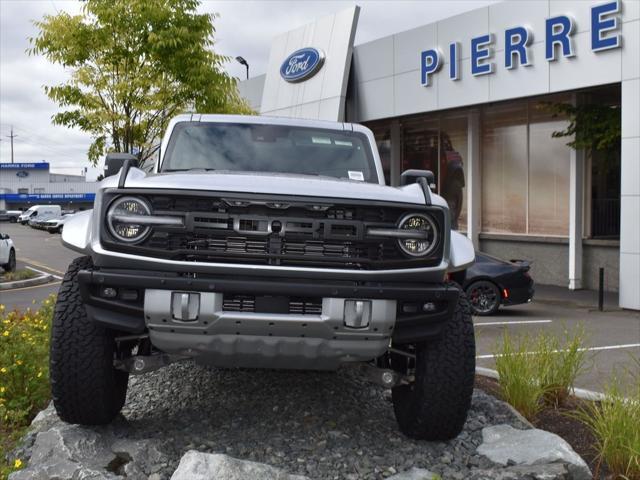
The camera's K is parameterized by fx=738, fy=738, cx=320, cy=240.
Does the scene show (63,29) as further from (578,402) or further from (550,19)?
(578,402)

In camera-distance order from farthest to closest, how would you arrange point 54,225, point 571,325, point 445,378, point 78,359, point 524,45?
point 54,225, point 524,45, point 571,325, point 445,378, point 78,359

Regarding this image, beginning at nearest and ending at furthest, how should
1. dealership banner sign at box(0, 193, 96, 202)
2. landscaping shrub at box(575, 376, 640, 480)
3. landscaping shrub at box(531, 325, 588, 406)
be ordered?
landscaping shrub at box(575, 376, 640, 480) → landscaping shrub at box(531, 325, 588, 406) → dealership banner sign at box(0, 193, 96, 202)

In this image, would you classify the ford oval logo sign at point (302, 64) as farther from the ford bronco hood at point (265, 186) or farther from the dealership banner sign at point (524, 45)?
the ford bronco hood at point (265, 186)

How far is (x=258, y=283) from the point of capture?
3.48 m

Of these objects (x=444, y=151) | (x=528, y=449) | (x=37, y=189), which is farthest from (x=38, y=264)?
(x=37, y=189)

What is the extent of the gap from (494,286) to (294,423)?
8.51 m

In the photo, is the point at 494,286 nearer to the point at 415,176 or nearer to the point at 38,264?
the point at 415,176

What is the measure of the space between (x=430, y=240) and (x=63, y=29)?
39.6 ft

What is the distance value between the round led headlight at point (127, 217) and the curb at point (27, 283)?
1401cm

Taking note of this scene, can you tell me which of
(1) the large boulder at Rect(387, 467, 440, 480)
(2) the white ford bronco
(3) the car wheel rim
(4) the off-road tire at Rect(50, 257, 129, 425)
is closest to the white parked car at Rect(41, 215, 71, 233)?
(3) the car wheel rim

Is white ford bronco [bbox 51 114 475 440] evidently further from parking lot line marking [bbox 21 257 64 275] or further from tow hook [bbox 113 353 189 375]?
parking lot line marking [bbox 21 257 64 275]

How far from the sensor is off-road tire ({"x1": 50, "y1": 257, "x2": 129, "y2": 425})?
3777mm

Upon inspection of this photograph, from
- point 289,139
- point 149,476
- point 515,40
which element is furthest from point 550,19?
point 149,476

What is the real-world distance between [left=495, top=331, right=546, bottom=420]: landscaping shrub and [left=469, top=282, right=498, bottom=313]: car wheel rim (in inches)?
288
